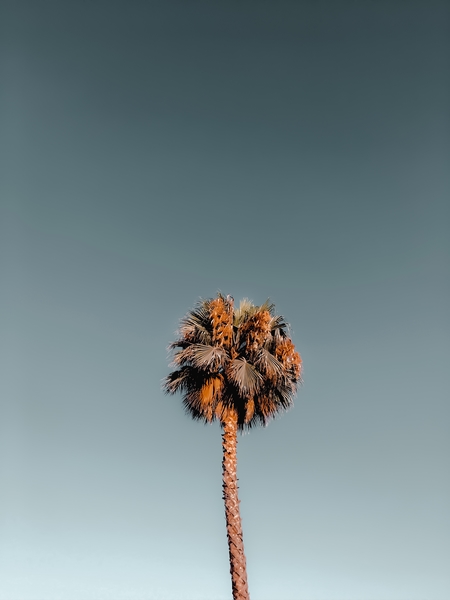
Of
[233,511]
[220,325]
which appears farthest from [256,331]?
[233,511]

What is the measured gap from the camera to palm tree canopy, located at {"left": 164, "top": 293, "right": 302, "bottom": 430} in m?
24.3

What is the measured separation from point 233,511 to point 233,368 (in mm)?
4292

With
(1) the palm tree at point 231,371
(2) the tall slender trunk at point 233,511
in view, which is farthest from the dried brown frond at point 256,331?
(2) the tall slender trunk at point 233,511

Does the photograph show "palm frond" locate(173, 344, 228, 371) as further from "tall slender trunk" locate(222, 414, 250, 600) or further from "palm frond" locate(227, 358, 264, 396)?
"tall slender trunk" locate(222, 414, 250, 600)

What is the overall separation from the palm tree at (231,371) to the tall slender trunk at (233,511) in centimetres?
3

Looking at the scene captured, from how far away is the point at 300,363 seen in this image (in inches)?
987

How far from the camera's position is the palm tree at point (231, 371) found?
79.2 ft

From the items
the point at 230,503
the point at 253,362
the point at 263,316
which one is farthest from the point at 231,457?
the point at 263,316

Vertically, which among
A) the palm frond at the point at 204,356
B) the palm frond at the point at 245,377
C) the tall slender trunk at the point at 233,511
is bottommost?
Answer: the tall slender trunk at the point at 233,511

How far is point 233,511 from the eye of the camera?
74.9 ft

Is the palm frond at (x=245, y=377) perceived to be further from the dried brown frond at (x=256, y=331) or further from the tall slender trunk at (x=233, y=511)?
the tall slender trunk at (x=233, y=511)

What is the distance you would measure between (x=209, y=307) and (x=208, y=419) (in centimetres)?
367

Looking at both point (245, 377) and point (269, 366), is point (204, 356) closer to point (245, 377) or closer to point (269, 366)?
point (245, 377)

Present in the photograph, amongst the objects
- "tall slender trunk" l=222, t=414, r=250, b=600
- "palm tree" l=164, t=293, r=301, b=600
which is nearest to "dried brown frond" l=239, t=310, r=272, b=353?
"palm tree" l=164, t=293, r=301, b=600
